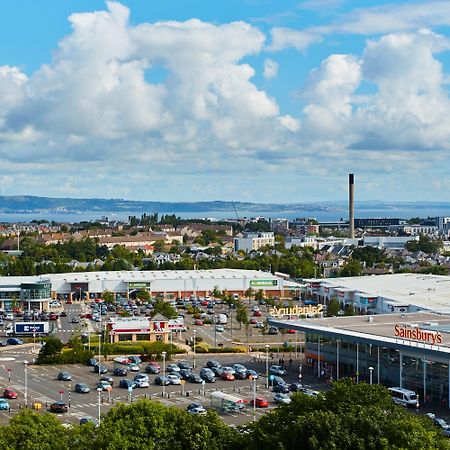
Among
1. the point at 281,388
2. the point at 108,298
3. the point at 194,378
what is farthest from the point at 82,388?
the point at 108,298

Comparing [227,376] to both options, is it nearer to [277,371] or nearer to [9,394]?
[277,371]

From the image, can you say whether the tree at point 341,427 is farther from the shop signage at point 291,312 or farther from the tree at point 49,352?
the shop signage at point 291,312

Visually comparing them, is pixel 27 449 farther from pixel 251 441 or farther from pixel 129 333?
pixel 129 333

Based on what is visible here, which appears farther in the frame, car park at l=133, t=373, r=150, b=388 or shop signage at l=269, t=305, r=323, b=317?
shop signage at l=269, t=305, r=323, b=317

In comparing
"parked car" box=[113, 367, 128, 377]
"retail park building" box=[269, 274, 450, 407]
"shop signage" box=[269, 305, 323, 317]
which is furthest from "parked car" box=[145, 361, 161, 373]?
"shop signage" box=[269, 305, 323, 317]

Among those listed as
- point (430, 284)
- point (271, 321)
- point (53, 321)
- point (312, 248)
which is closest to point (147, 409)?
point (271, 321)

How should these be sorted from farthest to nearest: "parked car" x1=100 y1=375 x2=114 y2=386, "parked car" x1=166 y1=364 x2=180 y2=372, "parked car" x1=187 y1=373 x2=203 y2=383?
"parked car" x1=166 y1=364 x2=180 y2=372
"parked car" x1=187 y1=373 x2=203 y2=383
"parked car" x1=100 y1=375 x2=114 y2=386

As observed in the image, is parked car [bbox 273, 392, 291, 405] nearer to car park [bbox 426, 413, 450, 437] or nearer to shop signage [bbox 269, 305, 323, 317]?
car park [bbox 426, 413, 450, 437]
